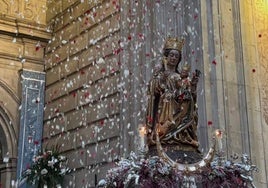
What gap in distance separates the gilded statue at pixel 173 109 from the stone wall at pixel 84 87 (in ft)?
12.9

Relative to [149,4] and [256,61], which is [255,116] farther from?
[149,4]

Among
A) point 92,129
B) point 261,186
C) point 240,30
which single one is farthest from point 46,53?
point 261,186

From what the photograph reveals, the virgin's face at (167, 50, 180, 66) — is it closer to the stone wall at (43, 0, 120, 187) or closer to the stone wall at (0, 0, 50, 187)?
the stone wall at (43, 0, 120, 187)

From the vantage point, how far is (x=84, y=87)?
10539 millimetres

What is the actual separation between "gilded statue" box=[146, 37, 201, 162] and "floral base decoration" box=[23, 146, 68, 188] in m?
5.01

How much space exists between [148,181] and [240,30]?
171 inches

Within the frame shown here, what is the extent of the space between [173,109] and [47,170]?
17.4 feet

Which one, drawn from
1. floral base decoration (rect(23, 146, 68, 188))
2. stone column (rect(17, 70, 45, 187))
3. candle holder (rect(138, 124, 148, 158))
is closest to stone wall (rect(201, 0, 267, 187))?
candle holder (rect(138, 124, 148, 158))

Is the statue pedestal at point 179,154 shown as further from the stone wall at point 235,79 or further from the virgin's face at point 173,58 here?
the stone wall at point 235,79

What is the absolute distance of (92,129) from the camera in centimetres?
1002

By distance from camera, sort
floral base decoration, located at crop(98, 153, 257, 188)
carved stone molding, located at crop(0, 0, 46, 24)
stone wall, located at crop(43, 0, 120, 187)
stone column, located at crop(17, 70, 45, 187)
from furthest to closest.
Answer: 1. carved stone molding, located at crop(0, 0, 46, 24)
2. stone column, located at crop(17, 70, 45, 187)
3. stone wall, located at crop(43, 0, 120, 187)
4. floral base decoration, located at crop(98, 153, 257, 188)

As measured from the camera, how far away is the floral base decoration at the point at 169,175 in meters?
4.83

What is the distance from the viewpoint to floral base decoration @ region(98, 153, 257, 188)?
4.83 meters

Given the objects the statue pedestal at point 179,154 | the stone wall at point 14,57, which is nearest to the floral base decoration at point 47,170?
the stone wall at point 14,57
